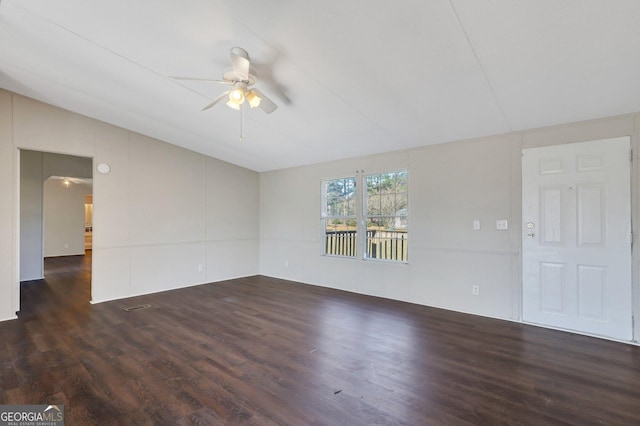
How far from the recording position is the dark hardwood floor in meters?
2.04

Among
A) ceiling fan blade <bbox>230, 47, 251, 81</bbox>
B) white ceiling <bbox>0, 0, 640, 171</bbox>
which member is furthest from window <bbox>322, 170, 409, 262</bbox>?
ceiling fan blade <bbox>230, 47, 251, 81</bbox>

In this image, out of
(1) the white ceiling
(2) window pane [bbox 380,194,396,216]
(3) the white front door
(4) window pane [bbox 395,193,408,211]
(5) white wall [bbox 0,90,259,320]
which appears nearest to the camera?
(1) the white ceiling

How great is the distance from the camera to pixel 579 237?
11.2 feet

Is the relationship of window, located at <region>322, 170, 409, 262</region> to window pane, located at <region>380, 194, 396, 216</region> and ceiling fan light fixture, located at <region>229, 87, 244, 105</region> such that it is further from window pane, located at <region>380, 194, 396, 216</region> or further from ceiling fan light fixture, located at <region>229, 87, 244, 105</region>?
ceiling fan light fixture, located at <region>229, 87, 244, 105</region>

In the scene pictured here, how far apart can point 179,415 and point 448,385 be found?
6.38 ft

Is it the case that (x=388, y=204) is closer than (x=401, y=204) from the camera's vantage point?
No

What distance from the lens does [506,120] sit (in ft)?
11.7

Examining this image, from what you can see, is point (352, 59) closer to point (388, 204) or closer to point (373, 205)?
point (388, 204)

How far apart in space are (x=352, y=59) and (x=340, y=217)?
341cm

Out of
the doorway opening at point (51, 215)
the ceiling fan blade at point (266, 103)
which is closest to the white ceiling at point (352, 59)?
the ceiling fan blade at point (266, 103)

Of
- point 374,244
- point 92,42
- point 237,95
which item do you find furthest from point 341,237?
point 92,42

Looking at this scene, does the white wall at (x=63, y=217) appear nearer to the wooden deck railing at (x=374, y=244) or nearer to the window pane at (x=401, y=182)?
the wooden deck railing at (x=374, y=244)

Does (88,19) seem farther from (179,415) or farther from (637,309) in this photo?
(637,309)

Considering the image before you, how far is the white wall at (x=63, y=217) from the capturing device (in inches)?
374
